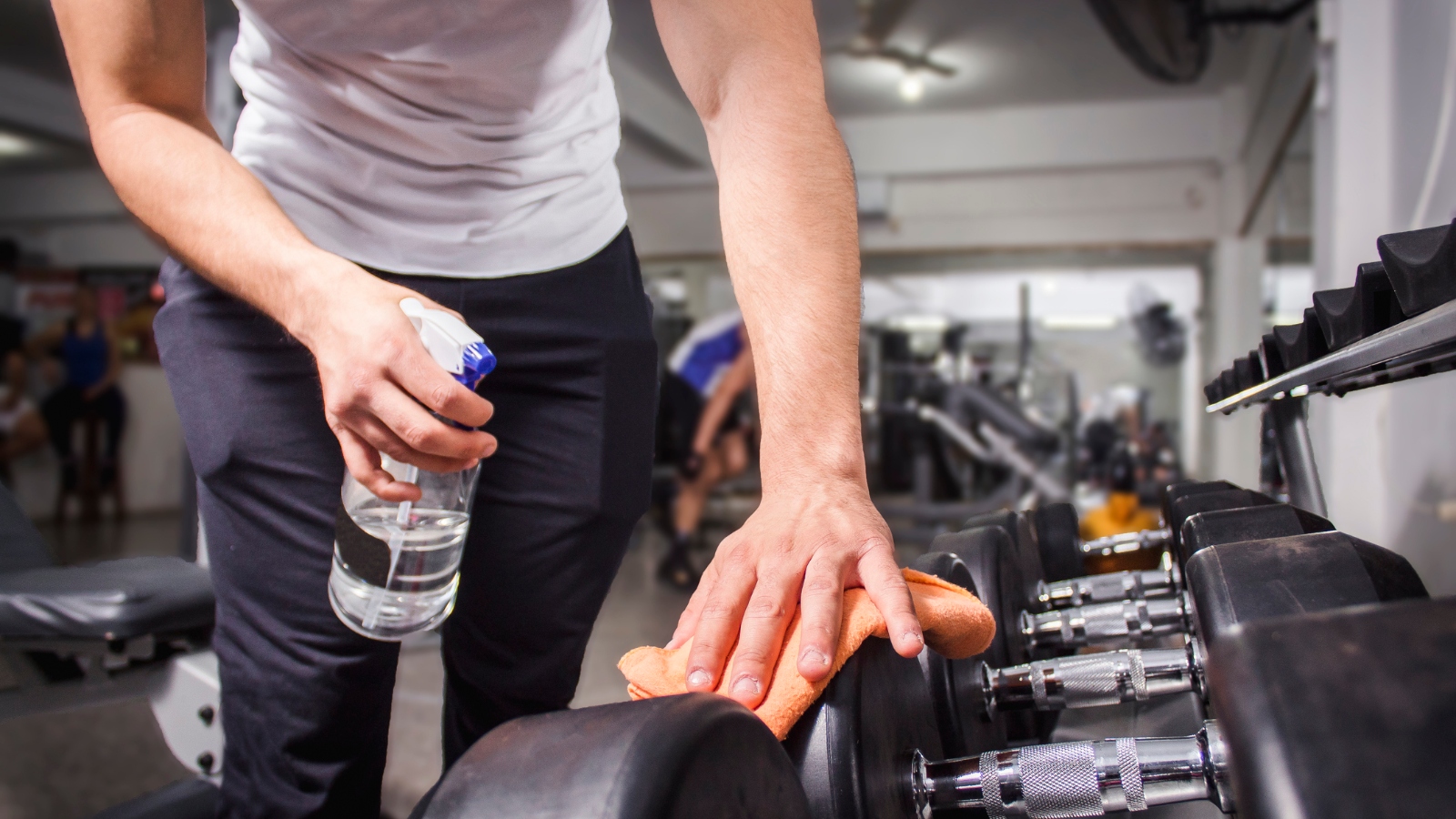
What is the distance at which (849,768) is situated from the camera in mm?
494

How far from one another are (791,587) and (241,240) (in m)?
0.44

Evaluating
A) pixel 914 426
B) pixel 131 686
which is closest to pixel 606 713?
pixel 131 686

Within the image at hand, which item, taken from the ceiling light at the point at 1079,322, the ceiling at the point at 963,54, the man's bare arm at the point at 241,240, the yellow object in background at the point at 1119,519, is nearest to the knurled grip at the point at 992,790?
the man's bare arm at the point at 241,240

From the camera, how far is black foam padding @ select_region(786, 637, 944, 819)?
490mm

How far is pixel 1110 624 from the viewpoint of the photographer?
0.89 m

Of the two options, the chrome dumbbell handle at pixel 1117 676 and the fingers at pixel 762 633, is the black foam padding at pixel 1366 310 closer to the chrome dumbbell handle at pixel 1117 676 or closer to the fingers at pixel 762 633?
the chrome dumbbell handle at pixel 1117 676

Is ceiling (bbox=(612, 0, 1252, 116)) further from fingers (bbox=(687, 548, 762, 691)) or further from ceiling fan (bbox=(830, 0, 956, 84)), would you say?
fingers (bbox=(687, 548, 762, 691))

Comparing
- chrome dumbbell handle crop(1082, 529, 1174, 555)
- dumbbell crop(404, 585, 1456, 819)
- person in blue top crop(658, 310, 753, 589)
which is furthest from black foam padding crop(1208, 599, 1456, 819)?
person in blue top crop(658, 310, 753, 589)

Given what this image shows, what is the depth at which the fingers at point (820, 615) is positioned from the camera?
1.59ft

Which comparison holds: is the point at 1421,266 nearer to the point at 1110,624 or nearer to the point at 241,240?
the point at 1110,624

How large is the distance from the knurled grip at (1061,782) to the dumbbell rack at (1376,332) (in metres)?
0.27

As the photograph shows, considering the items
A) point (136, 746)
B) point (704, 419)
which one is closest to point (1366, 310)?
point (136, 746)

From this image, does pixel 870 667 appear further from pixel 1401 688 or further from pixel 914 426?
pixel 914 426

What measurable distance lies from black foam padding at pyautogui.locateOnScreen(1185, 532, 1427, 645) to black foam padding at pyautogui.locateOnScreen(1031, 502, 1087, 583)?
800 mm
